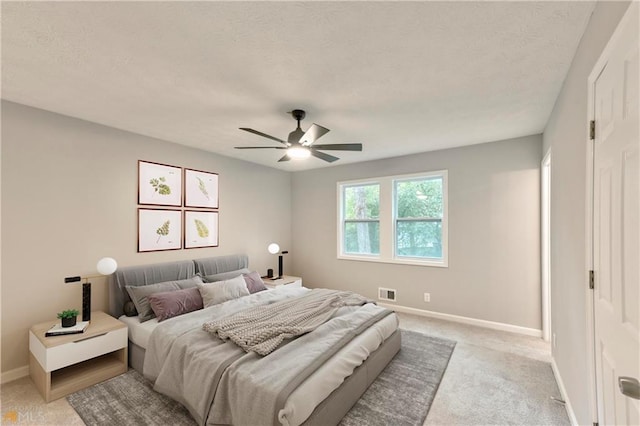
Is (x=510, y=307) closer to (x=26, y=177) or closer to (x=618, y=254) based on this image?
(x=618, y=254)

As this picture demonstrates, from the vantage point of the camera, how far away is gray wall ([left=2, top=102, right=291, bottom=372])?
263 cm

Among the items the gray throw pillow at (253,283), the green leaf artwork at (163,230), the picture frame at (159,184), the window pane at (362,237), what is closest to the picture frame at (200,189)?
the picture frame at (159,184)

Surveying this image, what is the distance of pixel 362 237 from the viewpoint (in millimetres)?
5230

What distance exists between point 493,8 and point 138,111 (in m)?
3.09

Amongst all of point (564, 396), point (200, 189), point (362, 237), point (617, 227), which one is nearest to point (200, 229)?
point (200, 189)

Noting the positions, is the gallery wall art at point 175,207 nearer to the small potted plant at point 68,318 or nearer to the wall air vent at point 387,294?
the small potted plant at point 68,318

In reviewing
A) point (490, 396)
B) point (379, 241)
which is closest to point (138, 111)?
point (379, 241)

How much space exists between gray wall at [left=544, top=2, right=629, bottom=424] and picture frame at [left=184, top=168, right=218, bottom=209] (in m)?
4.23

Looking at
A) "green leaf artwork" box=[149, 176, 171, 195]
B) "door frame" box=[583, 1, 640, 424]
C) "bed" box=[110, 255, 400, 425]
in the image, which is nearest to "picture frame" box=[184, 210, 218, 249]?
"green leaf artwork" box=[149, 176, 171, 195]

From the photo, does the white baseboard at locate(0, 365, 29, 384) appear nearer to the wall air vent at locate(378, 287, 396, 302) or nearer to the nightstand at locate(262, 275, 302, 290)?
the nightstand at locate(262, 275, 302, 290)

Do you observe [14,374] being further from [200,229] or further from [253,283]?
[253,283]

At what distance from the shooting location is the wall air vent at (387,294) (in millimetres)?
4777

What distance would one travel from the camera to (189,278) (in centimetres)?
381

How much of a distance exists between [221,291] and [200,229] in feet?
4.08
